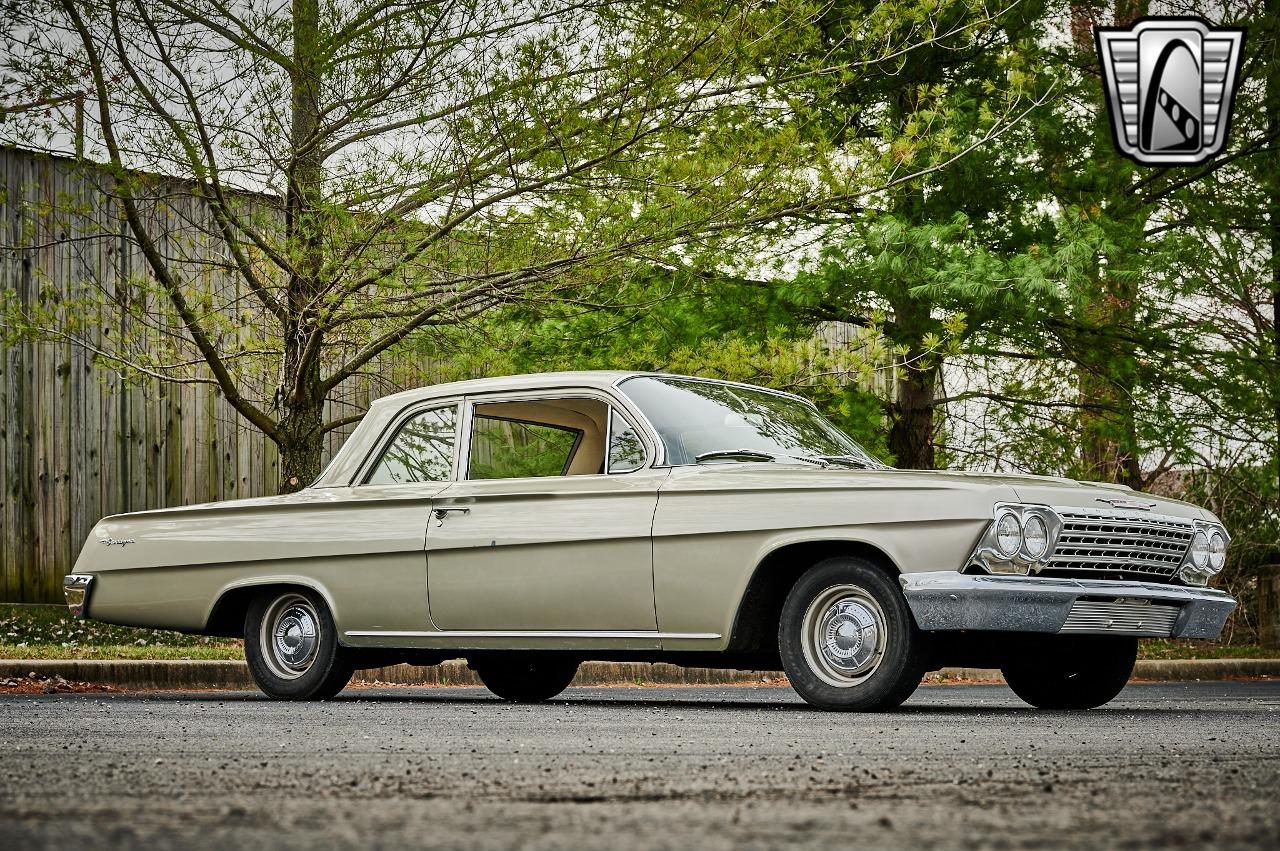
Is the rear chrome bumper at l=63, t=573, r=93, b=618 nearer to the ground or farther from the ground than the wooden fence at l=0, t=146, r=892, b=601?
nearer to the ground

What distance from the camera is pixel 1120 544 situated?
7.08 m

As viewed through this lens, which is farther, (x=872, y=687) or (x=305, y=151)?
(x=305, y=151)

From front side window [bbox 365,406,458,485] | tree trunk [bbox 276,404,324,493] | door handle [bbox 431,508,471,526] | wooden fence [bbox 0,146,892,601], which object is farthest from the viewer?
wooden fence [bbox 0,146,892,601]

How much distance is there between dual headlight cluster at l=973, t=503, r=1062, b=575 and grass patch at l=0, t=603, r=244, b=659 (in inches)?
252

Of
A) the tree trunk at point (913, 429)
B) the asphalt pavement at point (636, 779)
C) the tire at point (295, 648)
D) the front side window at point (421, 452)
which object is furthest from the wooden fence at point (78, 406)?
the asphalt pavement at point (636, 779)

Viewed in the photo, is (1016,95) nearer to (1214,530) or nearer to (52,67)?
(1214,530)

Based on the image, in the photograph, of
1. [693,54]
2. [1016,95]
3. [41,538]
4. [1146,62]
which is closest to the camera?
[693,54]

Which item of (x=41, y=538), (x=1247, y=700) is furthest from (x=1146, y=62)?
(x=41, y=538)

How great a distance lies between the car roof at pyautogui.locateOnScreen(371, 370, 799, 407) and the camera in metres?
8.12

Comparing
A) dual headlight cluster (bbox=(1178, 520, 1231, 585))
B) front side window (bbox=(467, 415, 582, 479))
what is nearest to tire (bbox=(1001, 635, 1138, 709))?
dual headlight cluster (bbox=(1178, 520, 1231, 585))

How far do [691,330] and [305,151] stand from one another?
3.88 metres

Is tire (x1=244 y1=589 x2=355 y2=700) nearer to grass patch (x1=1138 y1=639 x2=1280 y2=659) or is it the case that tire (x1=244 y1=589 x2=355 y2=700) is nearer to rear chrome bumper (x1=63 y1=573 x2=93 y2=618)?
rear chrome bumper (x1=63 y1=573 x2=93 y2=618)

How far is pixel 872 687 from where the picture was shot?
6.84m

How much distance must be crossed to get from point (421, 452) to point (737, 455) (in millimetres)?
1827
